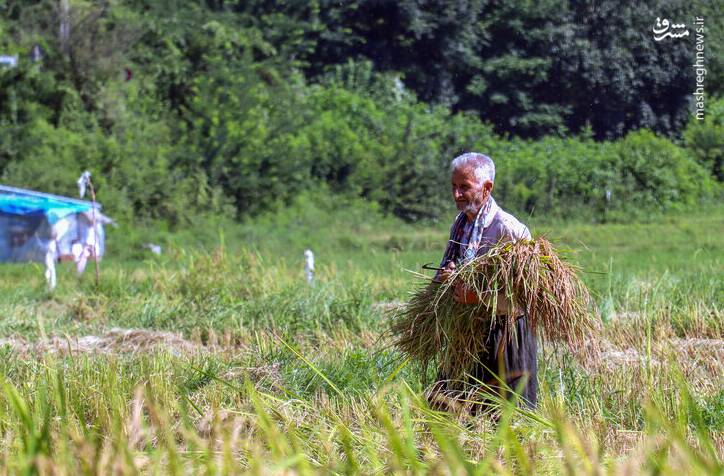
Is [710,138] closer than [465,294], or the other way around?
[465,294]

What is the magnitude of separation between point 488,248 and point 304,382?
1.46 m

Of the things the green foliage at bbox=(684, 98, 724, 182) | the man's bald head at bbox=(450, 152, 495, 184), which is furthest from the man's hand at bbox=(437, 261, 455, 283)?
the green foliage at bbox=(684, 98, 724, 182)

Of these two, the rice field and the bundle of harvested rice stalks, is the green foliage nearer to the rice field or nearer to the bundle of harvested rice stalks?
the rice field

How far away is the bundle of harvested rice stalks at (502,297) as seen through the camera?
4262mm

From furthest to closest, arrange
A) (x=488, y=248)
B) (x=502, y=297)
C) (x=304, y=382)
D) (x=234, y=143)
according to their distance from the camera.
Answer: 1. (x=234, y=143)
2. (x=304, y=382)
3. (x=488, y=248)
4. (x=502, y=297)

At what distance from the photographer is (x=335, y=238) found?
20312 millimetres

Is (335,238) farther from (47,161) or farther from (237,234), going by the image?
(47,161)

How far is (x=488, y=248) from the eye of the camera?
4.39m

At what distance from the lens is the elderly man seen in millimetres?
4379

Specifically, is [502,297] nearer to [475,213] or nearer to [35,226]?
[475,213]

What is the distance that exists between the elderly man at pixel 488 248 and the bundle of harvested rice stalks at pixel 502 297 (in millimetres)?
45

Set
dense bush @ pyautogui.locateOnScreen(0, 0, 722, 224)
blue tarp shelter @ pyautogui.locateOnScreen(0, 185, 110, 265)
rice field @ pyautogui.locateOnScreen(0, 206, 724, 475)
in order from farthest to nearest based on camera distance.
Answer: dense bush @ pyautogui.locateOnScreen(0, 0, 722, 224) < blue tarp shelter @ pyautogui.locateOnScreen(0, 185, 110, 265) < rice field @ pyautogui.locateOnScreen(0, 206, 724, 475)

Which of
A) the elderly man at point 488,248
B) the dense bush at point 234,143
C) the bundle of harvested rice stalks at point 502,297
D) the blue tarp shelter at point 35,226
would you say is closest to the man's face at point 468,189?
the elderly man at point 488,248

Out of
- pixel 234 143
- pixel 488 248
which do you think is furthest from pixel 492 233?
pixel 234 143
